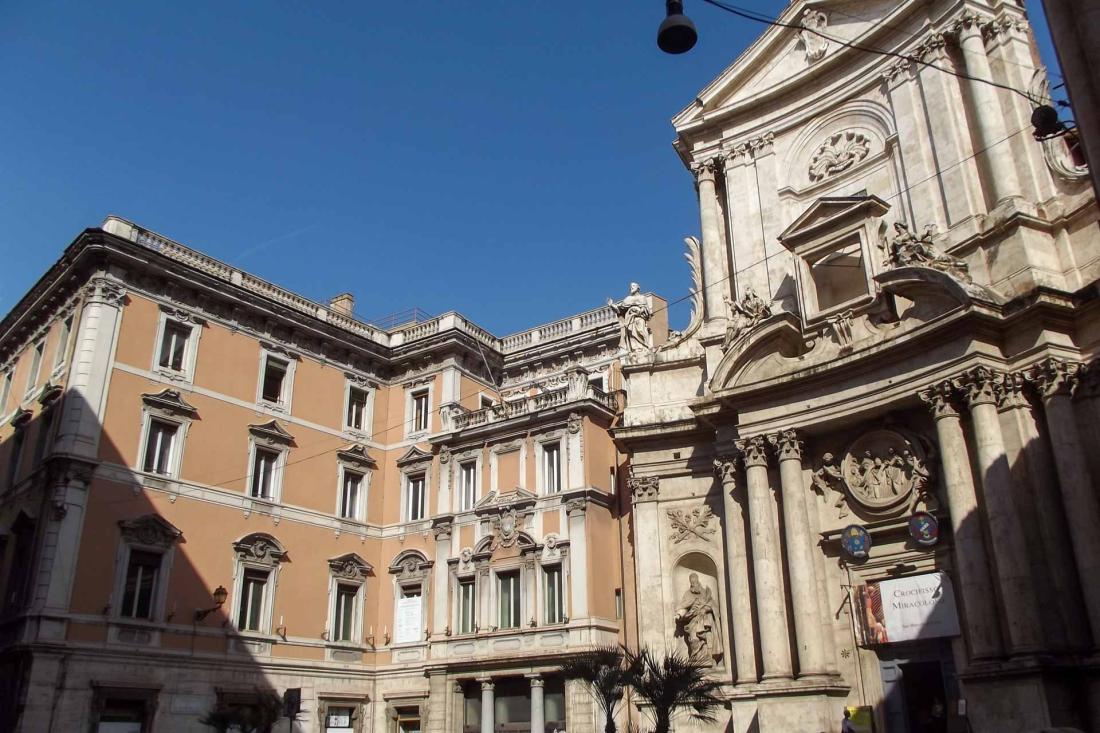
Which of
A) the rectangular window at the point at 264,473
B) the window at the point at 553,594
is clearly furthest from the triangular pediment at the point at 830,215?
the rectangular window at the point at 264,473

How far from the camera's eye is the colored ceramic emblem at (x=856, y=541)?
20.1m

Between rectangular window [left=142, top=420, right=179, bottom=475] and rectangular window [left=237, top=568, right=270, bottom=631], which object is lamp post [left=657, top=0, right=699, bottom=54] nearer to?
rectangular window [left=142, top=420, right=179, bottom=475]

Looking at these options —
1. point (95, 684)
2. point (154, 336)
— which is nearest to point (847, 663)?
point (95, 684)

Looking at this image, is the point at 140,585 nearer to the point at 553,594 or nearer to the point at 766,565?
the point at 553,594

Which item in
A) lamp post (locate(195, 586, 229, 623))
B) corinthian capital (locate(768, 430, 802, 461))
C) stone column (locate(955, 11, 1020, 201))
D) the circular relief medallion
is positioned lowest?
lamp post (locate(195, 586, 229, 623))

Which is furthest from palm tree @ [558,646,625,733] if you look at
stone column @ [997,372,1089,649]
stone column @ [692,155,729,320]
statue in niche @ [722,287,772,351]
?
stone column @ [692,155,729,320]

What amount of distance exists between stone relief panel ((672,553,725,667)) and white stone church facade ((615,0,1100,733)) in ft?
0.24

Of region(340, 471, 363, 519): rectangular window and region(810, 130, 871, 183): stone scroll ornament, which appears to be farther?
region(340, 471, 363, 519): rectangular window

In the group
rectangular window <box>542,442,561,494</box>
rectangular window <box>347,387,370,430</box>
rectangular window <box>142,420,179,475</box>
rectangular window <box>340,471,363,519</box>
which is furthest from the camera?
rectangular window <box>347,387,370,430</box>

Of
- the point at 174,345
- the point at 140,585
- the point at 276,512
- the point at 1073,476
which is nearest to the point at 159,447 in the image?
the point at 174,345

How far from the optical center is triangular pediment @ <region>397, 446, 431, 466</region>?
31.8 m

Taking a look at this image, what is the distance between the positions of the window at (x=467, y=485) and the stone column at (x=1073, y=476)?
17411 millimetres

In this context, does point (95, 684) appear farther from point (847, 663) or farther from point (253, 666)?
point (847, 663)

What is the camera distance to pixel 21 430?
28359 millimetres
